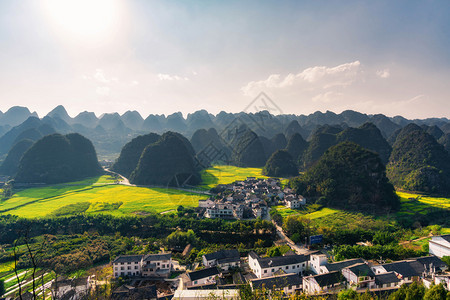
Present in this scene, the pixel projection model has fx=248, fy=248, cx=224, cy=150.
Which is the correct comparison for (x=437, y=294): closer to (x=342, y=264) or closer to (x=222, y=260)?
(x=342, y=264)

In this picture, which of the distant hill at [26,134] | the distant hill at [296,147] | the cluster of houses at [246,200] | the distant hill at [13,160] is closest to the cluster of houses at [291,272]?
the cluster of houses at [246,200]

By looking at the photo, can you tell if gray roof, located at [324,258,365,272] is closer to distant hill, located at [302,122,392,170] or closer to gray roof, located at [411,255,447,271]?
gray roof, located at [411,255,447,271]

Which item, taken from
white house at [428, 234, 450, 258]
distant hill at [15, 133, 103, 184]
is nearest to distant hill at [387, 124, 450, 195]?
white house at [428, 234, 450, 258]

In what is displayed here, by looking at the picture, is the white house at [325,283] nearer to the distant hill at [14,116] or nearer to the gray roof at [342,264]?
the gray roof at [342,264]

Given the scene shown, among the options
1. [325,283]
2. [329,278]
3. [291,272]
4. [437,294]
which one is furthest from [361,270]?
[437,294]

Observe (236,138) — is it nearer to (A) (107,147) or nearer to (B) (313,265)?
(A) (107,147)

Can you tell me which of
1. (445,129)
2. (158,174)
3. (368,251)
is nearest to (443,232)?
(368,251)
